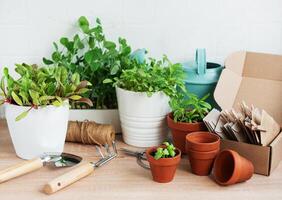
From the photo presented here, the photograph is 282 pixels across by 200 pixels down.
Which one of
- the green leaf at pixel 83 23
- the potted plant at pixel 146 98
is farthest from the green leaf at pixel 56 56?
the potted plant at pixel 146 98

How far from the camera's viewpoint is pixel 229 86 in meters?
1.38

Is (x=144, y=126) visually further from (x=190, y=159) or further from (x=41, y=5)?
(x=41, y=5)

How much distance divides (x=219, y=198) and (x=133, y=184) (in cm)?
20

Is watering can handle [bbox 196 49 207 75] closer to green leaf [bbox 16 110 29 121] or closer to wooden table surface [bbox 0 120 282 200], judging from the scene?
wooden table surface [bbox 0 120 282 200]

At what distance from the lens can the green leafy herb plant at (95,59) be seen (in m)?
1.38

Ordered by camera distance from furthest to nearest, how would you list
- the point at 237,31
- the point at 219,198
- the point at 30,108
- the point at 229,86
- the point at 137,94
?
the point at 237,31, the point at 229,86, the point at 137,94, the point at 30,108, the point at 219,198

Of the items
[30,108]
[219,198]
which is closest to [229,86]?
[219,198]

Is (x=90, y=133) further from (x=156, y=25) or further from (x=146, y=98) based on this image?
(x=156, y=25)

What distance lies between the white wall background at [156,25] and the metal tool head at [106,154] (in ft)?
1.19

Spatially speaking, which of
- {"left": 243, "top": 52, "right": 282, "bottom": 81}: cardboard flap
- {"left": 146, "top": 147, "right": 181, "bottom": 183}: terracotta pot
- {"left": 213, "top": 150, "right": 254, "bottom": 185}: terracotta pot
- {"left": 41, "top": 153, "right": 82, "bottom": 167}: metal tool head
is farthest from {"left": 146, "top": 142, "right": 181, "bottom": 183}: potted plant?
{"left": 243, "top": 52, "right": 282, "bottom": 81}: cardboard flap

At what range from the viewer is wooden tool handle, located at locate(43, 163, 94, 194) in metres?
1.05

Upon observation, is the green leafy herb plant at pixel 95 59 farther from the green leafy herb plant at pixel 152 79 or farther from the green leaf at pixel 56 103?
the green leaf at pixel 56 103

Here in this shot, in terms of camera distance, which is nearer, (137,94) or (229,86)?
(137,94)

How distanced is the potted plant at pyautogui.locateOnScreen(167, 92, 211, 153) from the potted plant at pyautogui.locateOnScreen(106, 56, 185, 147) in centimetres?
4
